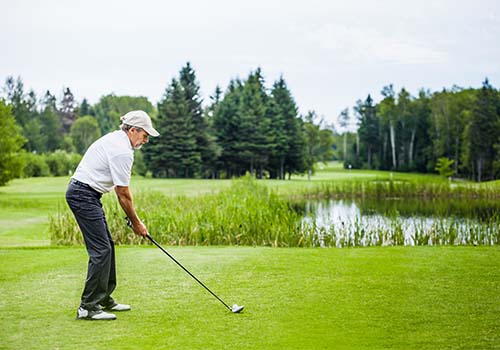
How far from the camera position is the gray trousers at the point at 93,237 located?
4.75m

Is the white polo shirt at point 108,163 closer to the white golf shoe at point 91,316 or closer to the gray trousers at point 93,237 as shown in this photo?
the gray trousers at point 93,237

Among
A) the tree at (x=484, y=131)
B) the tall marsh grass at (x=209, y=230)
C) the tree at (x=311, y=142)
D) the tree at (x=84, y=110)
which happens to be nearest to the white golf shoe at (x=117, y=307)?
the tall marsh grass at (x=209, y=230)

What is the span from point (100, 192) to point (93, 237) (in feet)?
1.17

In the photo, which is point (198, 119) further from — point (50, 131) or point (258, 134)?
point (50, 131)

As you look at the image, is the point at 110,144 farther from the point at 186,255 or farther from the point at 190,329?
the point at 186,255

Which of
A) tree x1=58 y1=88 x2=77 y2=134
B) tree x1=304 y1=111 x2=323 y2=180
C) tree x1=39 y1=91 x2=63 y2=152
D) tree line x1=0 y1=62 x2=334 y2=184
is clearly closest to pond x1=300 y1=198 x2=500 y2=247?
tree line x1=0 y1=62 x2=334 y2=184

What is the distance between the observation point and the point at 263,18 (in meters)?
42.9

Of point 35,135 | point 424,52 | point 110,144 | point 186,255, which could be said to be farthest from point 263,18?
point 110,144

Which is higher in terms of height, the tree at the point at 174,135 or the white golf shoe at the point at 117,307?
the tree at the point at 174,135

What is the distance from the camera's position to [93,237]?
15.7 feet

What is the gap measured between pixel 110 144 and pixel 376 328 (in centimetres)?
239

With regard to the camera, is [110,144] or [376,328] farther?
[110,144]

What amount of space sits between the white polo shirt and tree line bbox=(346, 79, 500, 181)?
38609mm

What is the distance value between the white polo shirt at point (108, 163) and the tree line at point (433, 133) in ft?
127
